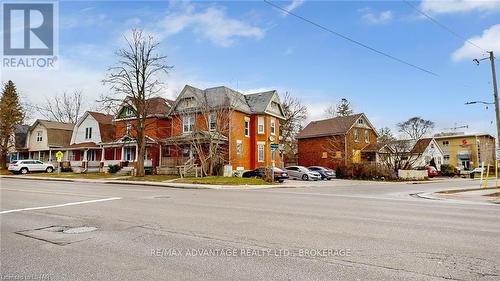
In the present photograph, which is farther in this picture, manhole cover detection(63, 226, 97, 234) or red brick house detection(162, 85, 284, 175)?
red brick house detection(162, 85, 284, 175)

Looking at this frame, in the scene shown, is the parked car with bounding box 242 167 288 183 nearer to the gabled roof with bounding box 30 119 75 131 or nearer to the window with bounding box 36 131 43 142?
the gabled roof with bounding box 30 119 75 131

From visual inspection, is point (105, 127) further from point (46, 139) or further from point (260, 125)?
point (260, 125)

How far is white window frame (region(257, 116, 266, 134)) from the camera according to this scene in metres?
40.7

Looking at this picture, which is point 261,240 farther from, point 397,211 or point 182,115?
point 182,115

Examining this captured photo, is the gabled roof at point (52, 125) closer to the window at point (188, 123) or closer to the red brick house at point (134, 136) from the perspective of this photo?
the red brick house at point (134, 136)

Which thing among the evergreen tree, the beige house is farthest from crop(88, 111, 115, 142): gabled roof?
the evergreen tree

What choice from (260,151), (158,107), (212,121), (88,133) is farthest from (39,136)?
(260,151)

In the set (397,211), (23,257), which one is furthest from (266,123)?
(23,257)

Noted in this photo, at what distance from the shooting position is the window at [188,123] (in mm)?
38300

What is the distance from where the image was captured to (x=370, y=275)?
16.6 feet

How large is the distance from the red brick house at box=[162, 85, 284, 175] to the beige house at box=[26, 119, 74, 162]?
22.4 meters

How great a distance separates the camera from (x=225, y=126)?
3522cm

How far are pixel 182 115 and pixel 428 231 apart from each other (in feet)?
109

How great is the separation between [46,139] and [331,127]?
135ft
